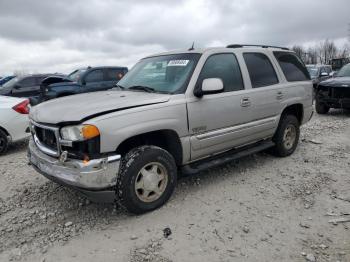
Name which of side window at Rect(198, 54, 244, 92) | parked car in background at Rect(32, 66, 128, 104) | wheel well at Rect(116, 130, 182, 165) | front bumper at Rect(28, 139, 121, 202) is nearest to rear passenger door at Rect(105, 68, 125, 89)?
parked car in background at Rect(32, 66, 128, 104)

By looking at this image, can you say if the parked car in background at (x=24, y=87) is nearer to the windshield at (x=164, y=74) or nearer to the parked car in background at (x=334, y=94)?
the windshield at (x=164, y=74)

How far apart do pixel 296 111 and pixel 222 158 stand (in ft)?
7.14

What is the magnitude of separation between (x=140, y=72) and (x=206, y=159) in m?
1.58

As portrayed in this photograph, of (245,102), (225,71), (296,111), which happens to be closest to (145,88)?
(225,71)

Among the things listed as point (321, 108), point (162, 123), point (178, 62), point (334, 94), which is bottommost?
point (321, 108)

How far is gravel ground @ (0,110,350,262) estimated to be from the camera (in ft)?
9.93

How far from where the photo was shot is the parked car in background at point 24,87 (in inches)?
459

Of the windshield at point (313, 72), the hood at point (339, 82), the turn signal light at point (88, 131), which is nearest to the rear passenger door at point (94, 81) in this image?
the hood at point (339, 82)

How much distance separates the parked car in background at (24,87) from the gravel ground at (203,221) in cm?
743

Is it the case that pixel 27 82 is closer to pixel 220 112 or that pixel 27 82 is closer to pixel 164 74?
pixel 164 74

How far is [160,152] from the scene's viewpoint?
3.65m

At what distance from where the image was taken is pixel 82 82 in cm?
1159

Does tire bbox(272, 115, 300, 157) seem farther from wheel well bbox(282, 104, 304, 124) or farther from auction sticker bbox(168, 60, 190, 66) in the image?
auction sticker bbox(168, 60, 190, 66)

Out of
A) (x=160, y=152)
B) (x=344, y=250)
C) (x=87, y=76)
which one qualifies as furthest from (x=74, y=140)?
(x=87, y=76)
